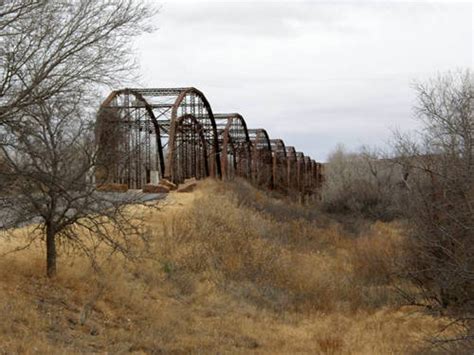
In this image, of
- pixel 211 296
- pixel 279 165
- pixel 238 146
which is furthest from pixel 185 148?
pixel 211 296

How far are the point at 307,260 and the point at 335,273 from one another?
6.65ft

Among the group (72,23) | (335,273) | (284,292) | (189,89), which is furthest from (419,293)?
(189,89)

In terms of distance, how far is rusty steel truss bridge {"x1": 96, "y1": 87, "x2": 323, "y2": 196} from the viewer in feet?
51.6

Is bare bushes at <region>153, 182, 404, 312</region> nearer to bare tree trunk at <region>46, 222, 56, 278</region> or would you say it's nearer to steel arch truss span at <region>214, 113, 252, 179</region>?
bare tree trunk at <region>46, 222, 56, 278</region>

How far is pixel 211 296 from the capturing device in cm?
2031

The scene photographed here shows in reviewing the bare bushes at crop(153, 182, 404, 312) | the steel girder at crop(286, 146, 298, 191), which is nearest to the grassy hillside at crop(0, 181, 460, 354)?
the bare bushes at crop(153, 182, 404, 312)

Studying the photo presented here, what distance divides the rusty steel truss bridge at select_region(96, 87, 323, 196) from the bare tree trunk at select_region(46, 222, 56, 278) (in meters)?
1.76

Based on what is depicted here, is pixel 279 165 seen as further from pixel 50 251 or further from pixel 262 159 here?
pixel 50 251

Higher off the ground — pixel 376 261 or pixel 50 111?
pixel 50 111

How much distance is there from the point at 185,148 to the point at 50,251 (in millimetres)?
35991

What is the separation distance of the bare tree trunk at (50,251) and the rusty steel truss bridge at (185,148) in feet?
5.77

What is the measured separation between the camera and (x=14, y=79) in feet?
37.4

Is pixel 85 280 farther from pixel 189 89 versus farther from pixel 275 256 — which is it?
pixel 189 89

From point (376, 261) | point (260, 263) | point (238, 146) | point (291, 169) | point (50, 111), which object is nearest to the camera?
point (50, 111)
